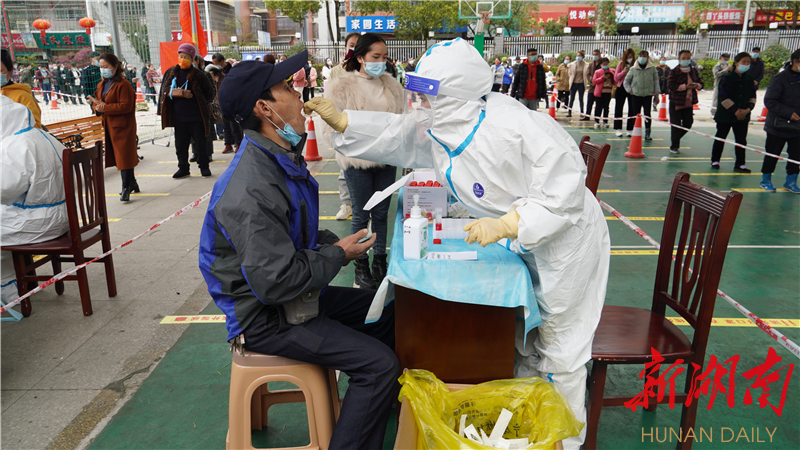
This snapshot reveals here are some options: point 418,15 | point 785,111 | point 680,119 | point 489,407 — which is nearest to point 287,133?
point 489,407

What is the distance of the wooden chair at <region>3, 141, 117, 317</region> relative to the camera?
326 cm

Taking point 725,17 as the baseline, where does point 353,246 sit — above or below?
below

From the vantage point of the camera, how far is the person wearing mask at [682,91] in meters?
8.47

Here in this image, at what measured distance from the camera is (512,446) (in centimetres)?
175

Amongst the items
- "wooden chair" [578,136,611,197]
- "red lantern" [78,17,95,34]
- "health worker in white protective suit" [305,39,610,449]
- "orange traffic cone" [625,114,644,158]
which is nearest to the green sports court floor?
"health worker in white protective suit" [305,39,610,449]

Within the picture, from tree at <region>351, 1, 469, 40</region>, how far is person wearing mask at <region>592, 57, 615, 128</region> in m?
23.8

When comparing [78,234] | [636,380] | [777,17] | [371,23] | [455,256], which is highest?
[371,23]

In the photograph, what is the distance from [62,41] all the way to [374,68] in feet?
148

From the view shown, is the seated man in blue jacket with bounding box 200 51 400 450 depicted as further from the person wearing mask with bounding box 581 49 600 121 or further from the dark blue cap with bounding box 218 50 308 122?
the person wearing mask with bounding box 581 49 600 121

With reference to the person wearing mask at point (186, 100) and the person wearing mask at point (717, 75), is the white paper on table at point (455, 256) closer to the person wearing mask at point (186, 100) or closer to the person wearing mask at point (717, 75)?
the person wearing mask at point (186, 100)

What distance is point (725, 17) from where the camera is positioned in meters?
44.1

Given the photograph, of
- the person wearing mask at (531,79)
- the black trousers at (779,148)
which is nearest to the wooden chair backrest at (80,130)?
the person wearing mask at (531,79)

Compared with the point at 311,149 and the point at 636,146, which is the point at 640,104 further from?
the point at 311,149

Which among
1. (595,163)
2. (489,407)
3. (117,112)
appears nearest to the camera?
(489,407)
